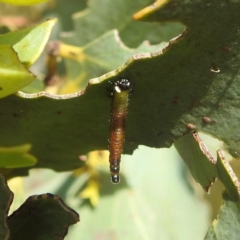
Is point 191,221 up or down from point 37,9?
down

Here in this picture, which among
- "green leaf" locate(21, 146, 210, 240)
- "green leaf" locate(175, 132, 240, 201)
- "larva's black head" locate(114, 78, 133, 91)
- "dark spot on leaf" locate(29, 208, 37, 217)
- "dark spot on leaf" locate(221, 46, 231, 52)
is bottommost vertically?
"green leaf" locate(21, 146, 210, 240)

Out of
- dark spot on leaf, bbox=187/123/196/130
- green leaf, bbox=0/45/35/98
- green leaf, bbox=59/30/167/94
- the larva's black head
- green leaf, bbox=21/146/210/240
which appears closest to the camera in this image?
green leaf, bbox=0/45/35/98

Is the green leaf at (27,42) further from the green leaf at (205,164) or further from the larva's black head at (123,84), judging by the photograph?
the green leaf at (205,164)

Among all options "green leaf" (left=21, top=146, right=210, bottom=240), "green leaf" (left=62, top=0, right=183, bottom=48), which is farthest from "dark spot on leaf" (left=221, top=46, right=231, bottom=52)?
"green leaf" (left=21, top=146, right=210, bottom=240)

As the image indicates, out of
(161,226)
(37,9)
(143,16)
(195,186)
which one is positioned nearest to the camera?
(143,16)

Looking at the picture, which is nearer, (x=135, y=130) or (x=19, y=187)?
(x=135, y=130)

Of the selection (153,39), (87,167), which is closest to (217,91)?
(153,39)

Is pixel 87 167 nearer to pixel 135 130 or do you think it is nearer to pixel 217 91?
pixel 135 130

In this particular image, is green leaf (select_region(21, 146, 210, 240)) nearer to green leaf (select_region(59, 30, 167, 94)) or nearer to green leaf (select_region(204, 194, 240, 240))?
green leaf (select_region(59, 30, 167, 94))
